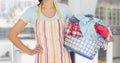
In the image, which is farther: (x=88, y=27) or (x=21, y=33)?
(x=21, y=33)

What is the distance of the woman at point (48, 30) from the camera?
1.17m

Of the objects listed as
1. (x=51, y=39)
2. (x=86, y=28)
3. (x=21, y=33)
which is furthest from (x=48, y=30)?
(x=21, y=33)

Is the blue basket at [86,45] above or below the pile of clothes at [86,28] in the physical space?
below

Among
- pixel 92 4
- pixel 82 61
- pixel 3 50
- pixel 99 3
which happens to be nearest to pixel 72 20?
pixel 82 61

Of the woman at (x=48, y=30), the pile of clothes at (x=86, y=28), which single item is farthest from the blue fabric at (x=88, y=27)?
the woman at (x=48, y=30)

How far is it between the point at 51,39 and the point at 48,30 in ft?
0.16

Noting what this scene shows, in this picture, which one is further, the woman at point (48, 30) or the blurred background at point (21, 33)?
the blurred background at point (21, 33)

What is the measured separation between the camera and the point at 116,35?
253 centimetres

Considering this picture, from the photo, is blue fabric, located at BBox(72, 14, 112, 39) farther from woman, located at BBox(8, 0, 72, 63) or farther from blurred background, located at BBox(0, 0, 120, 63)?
blurred background, located at BBox(0, 0, 120, 63)

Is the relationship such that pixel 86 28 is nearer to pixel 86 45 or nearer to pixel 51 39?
pixel 86 45

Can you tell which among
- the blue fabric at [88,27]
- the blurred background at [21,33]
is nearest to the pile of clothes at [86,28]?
the blue fabric at [88,27]

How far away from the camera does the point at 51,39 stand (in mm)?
1165

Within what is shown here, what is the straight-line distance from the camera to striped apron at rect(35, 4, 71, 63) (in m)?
1.16

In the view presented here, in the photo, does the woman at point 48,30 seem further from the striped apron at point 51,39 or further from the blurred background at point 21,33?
the blurred background at point 21,33
